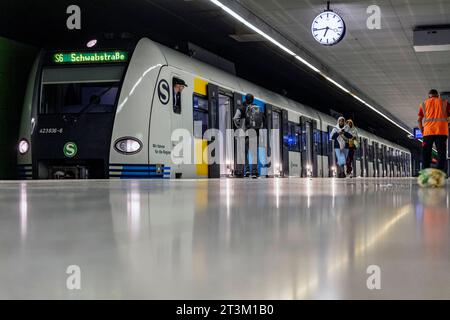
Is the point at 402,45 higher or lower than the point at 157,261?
higher

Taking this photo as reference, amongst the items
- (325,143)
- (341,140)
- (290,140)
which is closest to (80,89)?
(341,140)

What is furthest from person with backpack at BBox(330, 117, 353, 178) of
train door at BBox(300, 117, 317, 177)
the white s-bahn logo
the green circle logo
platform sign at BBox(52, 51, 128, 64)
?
the green circle logo

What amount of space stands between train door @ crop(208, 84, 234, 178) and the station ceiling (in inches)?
52.2

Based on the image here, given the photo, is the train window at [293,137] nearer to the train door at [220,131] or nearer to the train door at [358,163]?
the train door at [220,131]

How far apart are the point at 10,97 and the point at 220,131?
4549 mm

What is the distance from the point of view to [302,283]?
0.87 m

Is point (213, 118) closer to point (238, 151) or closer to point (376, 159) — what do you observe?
point (238, 151)

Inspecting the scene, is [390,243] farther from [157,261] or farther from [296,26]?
[296,26]

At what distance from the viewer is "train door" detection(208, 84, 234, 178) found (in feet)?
36.3

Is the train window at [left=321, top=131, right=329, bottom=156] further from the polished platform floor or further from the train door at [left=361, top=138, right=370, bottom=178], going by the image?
the polished platform floor

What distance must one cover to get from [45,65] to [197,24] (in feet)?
23.2

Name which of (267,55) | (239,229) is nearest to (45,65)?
(239,229)
